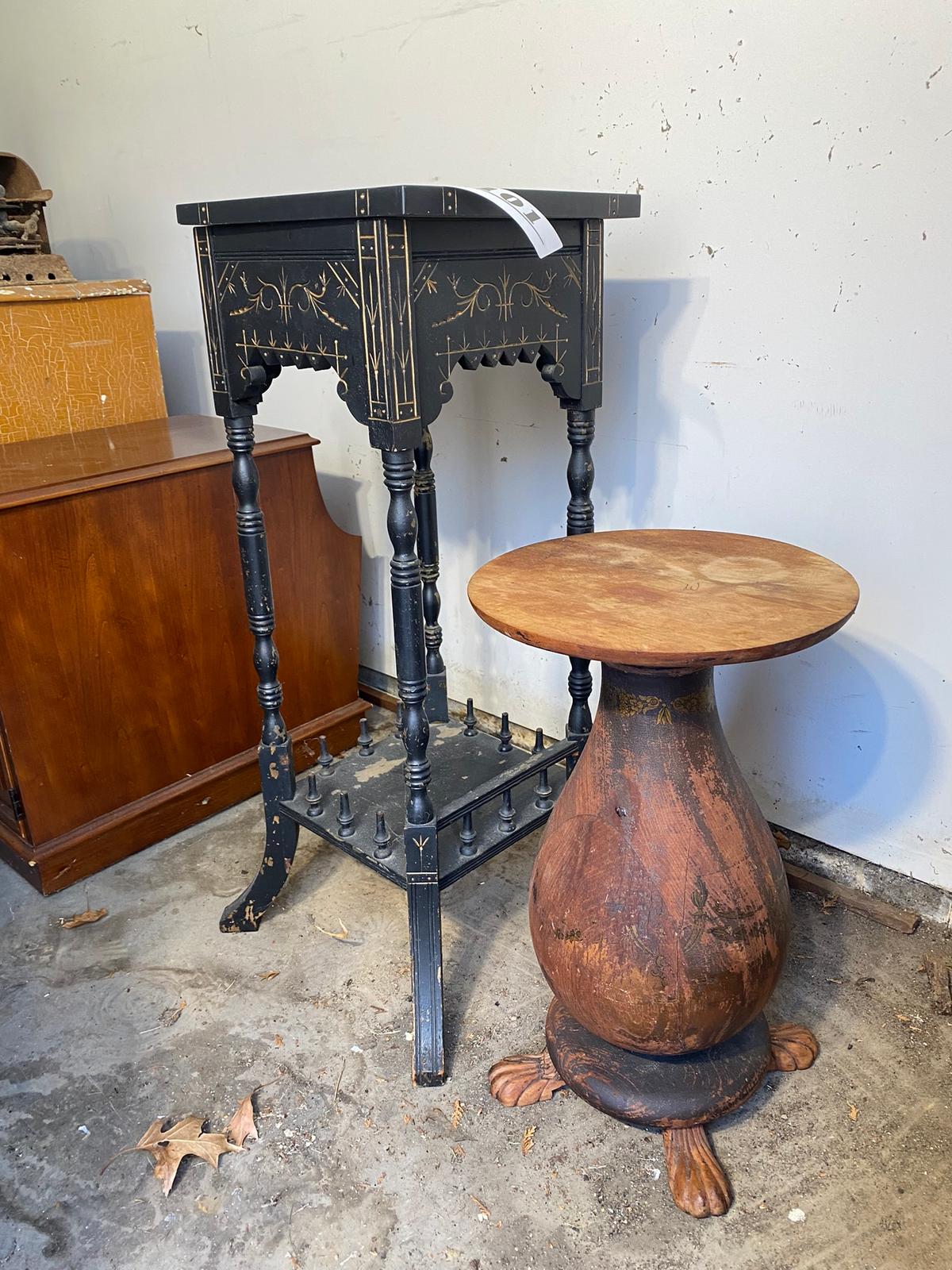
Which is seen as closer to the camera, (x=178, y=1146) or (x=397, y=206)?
(x=397, y=206)

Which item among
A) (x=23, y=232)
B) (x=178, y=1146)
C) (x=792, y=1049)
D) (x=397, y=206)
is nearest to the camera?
(x=397, y=206)

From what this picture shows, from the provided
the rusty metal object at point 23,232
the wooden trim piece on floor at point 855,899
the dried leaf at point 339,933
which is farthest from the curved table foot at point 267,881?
the rusty metal object at point 23,232

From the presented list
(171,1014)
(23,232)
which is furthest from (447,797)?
(23,232)

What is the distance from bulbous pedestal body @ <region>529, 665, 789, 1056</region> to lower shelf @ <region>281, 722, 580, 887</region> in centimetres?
36

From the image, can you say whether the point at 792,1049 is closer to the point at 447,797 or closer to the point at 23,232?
the point at 447,797

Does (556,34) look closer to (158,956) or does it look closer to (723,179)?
(723,179)

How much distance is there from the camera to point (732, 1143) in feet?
4.96

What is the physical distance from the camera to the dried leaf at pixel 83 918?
6.84 ft

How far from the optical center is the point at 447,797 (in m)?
1.86

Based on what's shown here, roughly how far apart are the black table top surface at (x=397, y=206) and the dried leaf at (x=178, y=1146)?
4.77 feet

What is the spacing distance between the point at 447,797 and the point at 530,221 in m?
1.06

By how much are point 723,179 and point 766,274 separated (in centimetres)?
20

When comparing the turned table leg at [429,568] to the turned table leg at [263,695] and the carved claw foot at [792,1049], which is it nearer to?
the turned table leg at [263,695]

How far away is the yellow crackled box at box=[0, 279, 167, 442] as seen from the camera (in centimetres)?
251
